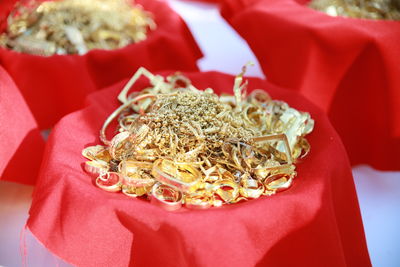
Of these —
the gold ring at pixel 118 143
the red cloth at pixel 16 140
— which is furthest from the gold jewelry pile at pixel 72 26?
the gold ring at pixel 118 143

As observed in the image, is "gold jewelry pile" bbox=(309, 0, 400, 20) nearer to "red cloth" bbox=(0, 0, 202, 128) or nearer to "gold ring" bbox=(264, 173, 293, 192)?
"red cloth" bbox=(0, 0, 202, 128)

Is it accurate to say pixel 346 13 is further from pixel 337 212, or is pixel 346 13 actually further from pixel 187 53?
pixel 337 212

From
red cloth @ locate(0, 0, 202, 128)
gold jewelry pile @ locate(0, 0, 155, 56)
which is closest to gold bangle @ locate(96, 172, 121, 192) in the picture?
red cloth @ locate(0, 0, 202, 128)

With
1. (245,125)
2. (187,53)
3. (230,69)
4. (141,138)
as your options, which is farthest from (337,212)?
(230,69)

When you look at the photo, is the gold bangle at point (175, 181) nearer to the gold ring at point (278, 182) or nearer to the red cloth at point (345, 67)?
the gold ring at point (278, 182)

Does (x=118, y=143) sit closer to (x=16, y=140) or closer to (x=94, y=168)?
(x=94, y=168)

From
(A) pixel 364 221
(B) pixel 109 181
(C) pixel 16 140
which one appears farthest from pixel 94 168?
(A) pixel 364 221
